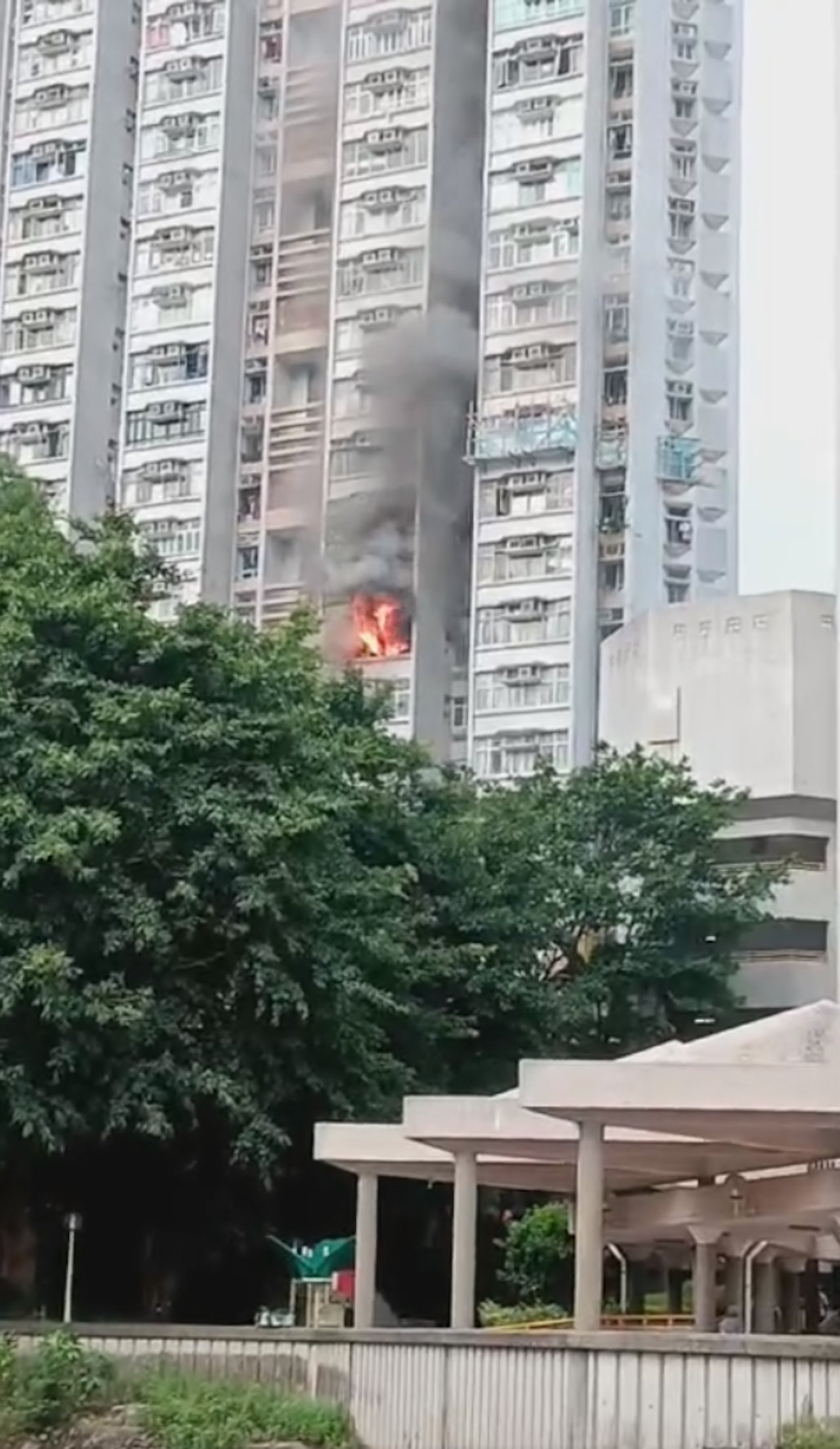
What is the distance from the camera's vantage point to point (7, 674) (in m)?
23.5

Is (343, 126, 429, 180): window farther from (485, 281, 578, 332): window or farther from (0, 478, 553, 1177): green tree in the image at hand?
(0, 478, 553, 1177): green tree

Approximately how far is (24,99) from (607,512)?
1857 centimetres

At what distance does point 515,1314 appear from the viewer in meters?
22.2

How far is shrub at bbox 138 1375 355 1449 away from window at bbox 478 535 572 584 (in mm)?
29448

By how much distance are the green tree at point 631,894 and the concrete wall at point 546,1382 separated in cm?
1500

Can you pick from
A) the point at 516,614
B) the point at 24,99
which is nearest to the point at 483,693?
the point at 516,614

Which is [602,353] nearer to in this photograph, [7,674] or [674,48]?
[674,48]

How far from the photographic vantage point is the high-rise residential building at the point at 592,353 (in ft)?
147

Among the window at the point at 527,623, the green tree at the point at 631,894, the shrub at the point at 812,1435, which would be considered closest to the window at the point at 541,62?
the window at the point at 527,623

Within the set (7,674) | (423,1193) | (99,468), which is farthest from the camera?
(99,468)

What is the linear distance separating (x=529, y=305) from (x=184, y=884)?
25514mm

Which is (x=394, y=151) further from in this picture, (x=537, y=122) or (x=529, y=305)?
(x=529, y=305)

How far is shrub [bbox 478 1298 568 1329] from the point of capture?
21.3 m

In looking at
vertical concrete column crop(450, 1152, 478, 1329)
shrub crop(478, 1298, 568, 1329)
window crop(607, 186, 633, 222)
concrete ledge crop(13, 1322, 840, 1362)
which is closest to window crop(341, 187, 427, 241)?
window crop(607, 186, 633, 222)
